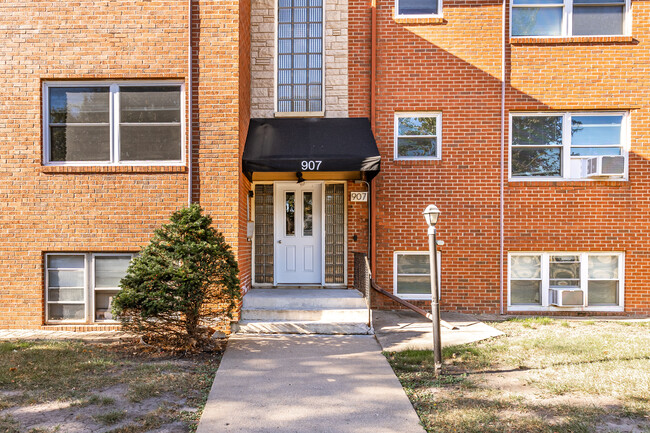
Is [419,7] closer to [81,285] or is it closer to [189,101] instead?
[189,101]

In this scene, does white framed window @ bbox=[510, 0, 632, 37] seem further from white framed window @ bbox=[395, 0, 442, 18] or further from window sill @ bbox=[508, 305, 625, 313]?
window sill @ bbox=[508, 305, 625, 313]

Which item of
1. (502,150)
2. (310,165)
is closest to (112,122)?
(310,165)

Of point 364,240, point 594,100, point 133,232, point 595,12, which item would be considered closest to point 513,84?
point 594,100

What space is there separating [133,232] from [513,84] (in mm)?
8064

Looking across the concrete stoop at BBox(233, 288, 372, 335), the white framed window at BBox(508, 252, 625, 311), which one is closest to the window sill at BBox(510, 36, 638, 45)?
the white framed window at BBox(508, 252, 625, 311)

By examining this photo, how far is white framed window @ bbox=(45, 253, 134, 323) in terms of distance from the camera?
22.5 feet

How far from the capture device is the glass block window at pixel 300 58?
8.19 metres

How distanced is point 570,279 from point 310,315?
558cm

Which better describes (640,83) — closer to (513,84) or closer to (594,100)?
(594,100)

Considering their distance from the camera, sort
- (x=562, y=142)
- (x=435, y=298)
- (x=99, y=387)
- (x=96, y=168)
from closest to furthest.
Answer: (x=99, y=387), (x=435, y=298), (x=96, y=168), (x=562, y=142)

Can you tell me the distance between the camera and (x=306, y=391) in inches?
173

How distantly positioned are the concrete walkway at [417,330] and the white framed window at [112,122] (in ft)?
16.0

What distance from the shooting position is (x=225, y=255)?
5.79 meters

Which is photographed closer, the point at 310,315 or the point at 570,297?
the point at 310,315
